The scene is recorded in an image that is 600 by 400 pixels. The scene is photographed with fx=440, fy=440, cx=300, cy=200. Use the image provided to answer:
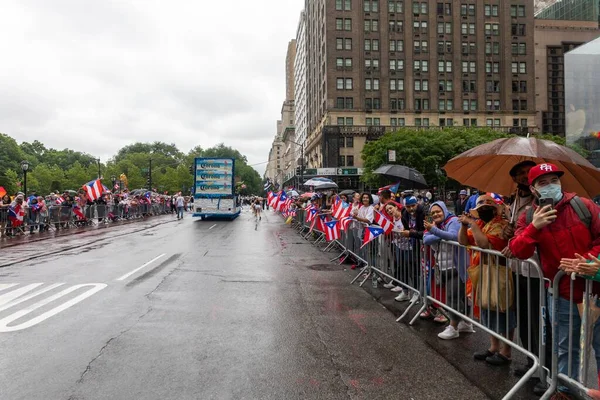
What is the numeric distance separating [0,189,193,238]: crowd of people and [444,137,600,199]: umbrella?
19858mm

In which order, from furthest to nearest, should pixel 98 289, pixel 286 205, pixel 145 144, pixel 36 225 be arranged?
pixel 145 144 < pixel 286 205 < pixel 36 225 < pixel 98 289

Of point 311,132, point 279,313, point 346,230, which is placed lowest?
point 279,313

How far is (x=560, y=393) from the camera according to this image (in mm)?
3625

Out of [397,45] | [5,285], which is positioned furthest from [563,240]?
[397,45]

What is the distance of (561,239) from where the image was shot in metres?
3.56

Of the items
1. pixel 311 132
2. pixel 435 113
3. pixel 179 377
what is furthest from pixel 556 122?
pixel 179 377

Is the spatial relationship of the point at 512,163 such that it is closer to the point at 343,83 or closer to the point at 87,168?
the point at 343,83

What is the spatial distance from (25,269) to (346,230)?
7761 millimetres

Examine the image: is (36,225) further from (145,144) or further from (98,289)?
(145,144)

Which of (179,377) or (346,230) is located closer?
(179,377)

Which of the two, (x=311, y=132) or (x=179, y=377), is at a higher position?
(x=311, y=132)

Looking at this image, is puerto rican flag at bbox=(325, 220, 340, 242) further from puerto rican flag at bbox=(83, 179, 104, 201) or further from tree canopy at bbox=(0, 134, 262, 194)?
tree canopy at bbox=(0, 134, 262, 194)

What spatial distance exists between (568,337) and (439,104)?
259 ft

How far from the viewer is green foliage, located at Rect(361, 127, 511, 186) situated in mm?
55156
